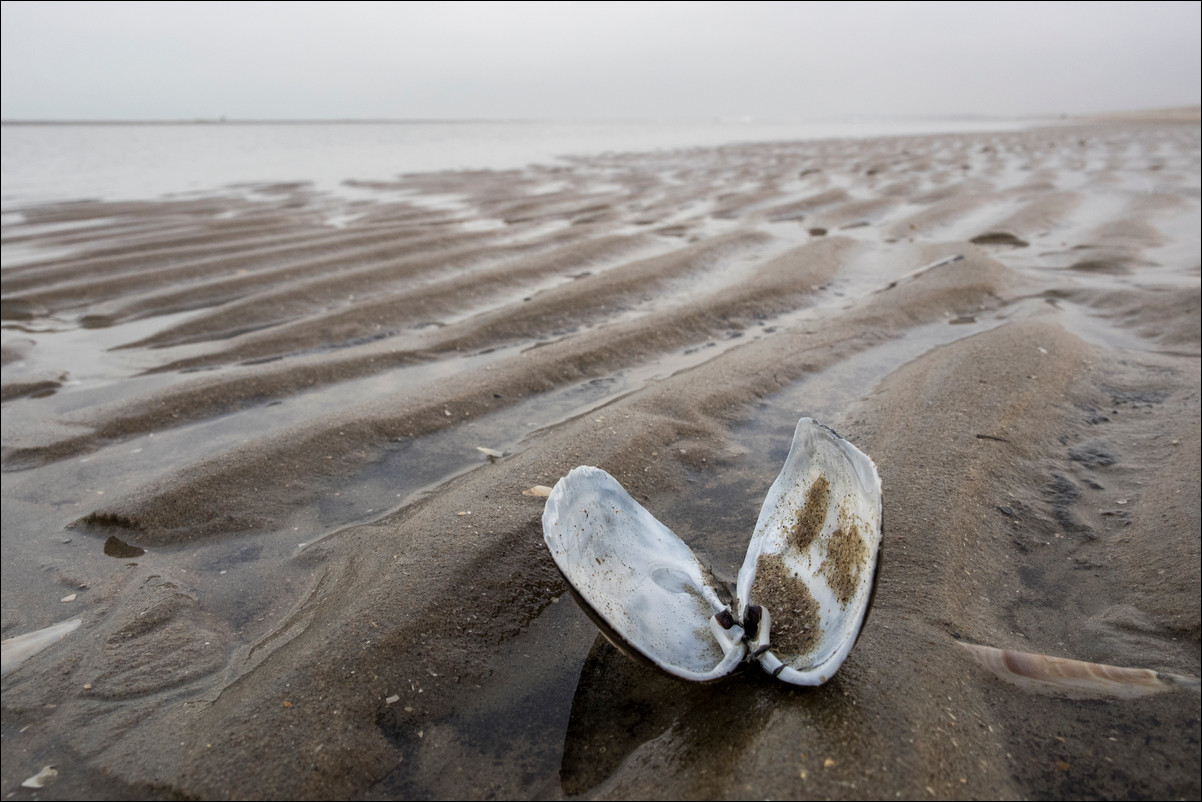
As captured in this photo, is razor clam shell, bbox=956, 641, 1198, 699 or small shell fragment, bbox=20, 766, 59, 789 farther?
razor clam shell, bbox=956, 641, 1198, 699

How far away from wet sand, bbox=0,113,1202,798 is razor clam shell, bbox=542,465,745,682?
129 millimetres

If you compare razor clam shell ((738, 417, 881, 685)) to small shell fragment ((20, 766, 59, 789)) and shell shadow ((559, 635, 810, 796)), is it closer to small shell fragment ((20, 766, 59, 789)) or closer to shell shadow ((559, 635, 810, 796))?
shell shadow ((559, 635, 810, 796))

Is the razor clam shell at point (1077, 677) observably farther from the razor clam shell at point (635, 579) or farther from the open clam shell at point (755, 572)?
the razor clam shell at point (635, 579)

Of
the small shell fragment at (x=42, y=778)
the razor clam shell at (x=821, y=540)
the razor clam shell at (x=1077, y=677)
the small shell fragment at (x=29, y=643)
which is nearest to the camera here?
the razor clam shell at (x=821, y=540)

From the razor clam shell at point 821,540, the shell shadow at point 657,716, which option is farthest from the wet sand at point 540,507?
the razor clam shell at point 821,540

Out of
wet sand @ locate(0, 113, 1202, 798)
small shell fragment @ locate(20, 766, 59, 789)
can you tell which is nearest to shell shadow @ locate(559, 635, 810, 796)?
wet sand @ locate(0, 113, 1202, 798)

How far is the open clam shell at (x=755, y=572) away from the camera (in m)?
1.62

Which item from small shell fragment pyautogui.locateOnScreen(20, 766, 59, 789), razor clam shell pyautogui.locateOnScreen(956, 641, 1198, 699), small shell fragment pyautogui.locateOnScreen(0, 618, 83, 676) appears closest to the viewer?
small shell fragment pyautogui.locateOnScreen(20, 766, 59, 789)

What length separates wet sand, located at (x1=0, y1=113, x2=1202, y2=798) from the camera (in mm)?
1657

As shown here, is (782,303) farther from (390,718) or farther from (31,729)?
(31,729)

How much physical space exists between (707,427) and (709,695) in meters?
1.83

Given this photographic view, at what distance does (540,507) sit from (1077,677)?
1665 millimetres

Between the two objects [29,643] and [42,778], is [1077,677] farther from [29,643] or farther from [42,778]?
[29,643]

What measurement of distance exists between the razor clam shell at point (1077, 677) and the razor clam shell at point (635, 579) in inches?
29.1
